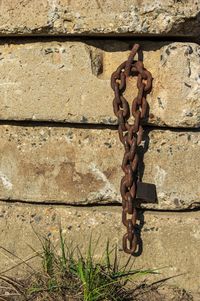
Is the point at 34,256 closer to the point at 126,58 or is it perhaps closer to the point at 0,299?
the point at 0,299

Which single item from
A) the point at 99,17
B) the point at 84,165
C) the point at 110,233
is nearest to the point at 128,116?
the point at 84,165

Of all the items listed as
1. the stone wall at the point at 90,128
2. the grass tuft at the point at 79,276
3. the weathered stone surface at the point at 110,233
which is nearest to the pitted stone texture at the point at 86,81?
the stone wall at the point at 90,128

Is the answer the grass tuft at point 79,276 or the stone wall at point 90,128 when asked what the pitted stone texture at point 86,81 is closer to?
the stone wall at point 90,128

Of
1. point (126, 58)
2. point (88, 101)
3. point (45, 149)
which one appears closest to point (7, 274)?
point (45, 149)

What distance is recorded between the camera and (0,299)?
315 centimetres

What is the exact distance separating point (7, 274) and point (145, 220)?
0.79 metres

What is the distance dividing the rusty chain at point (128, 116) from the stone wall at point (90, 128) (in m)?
0.06

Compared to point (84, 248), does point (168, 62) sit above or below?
above

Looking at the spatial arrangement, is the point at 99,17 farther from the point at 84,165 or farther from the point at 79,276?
the point at 79,276

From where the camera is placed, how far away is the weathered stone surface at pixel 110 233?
3.20 meters

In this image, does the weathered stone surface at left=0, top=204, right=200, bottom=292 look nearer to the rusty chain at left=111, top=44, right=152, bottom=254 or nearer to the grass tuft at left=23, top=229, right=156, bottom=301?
the grass tuft at left=23, top=229, right=156, bottom=301

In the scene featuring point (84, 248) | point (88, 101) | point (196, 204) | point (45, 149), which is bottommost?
point (84, 248)

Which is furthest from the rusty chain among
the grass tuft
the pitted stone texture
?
the grass tuft

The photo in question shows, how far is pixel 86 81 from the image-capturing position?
3.13 m
